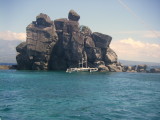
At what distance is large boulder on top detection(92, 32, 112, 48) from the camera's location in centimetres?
13875

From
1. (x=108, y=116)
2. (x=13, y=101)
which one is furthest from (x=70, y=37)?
(x=108, y=116)

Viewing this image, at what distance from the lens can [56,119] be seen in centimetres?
2489

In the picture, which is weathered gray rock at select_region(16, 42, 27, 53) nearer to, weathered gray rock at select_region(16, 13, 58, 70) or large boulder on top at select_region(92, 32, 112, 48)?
weathered gray rock at select_region(16, 13, 58, 70)

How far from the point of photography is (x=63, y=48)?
136m

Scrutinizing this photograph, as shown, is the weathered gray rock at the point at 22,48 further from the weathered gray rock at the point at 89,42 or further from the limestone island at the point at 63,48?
the weathered gray rock at the point at 89,42

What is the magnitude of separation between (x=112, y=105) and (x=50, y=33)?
10605 centimetres

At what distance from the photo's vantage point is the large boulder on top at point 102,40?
139 meters

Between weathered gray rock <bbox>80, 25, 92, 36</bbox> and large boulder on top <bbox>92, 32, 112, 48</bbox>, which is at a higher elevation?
weathered gray rock <bbox>80, 25, 92, 36</bbox>

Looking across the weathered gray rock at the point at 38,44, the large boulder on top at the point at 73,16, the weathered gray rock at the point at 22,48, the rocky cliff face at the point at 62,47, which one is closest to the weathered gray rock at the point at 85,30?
the rocky cliff face at the point at 62,47

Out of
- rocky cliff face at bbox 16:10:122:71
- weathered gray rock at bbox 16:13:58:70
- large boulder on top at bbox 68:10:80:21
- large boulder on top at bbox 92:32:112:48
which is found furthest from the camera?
large boulder on top at bbox 68:10:80:21

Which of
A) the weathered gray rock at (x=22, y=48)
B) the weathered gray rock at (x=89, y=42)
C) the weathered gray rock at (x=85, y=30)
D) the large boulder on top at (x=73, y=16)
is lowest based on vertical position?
the weathered gray rock at (x=22, y=48)

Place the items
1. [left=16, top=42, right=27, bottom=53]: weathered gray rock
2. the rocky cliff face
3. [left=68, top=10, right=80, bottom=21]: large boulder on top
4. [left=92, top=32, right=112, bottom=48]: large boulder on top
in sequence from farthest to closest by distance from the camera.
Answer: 1. [left=68, top=10, right=80, bottom=21]: large boulder on top
2. [left=92, top=32, right=112, bottom=48]: large boulder on top
3. [left=16, top=42, right=27, bottom=53]: weathered gray rock
4. the rocky cliff face

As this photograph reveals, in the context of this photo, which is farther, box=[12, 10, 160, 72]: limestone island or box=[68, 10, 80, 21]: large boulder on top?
box=[68, 10, 80, 21]: large boulder on top

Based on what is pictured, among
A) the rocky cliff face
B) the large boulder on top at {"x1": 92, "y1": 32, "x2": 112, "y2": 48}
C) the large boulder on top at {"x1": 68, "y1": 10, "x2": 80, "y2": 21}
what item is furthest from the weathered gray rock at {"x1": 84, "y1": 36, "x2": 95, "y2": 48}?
the large boulder on top at {"x1": 68, "y1": 10, "x2": 80, "y2": 21}
